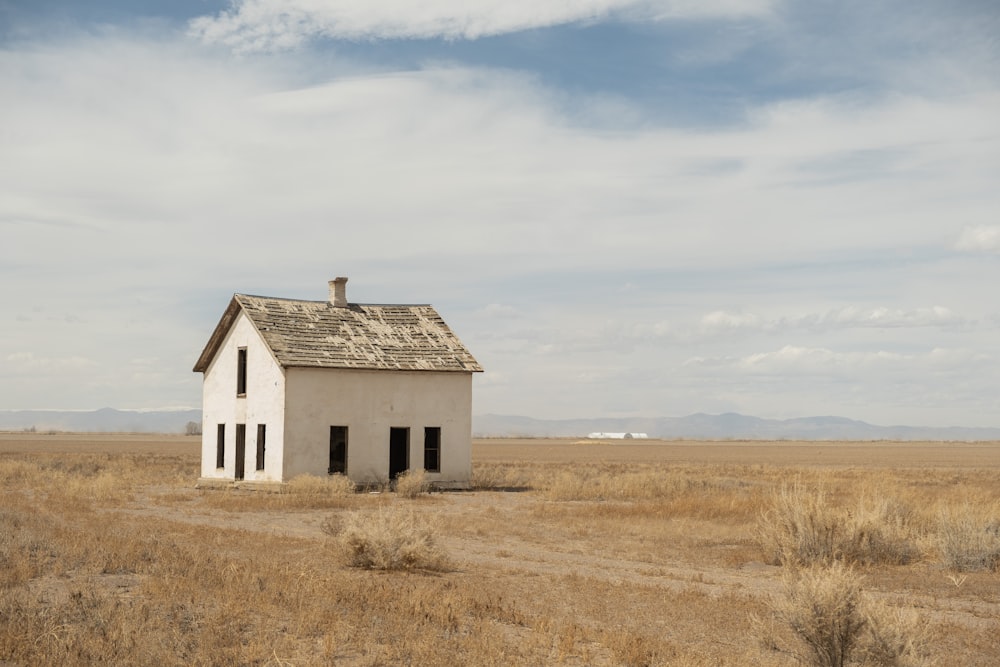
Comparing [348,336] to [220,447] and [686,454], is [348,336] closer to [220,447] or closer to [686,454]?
[220,447]

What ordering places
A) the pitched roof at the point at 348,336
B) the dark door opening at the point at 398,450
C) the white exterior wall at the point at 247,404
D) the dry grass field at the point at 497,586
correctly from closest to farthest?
the dry grass field at the point at 497,586 < the white exterior wall at the point at 247,404 < the pitched roof at the point at 348,336 < the dark door opening at the point at 398,450

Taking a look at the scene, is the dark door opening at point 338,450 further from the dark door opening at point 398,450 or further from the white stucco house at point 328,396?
the dark door opening at point 398,450

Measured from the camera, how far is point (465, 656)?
9.23 metres

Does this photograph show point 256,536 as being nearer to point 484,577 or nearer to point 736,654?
point 484,577

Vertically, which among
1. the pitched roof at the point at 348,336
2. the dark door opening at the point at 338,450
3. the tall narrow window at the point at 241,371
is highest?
the pitched roof at the point at 348,336

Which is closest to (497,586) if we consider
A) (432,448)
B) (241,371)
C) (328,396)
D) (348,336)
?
(328,396)

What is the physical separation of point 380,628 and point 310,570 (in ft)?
11.5

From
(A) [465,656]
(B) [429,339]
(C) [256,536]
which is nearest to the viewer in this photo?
(A) [465,656]

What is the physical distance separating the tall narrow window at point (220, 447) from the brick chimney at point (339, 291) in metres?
5.41

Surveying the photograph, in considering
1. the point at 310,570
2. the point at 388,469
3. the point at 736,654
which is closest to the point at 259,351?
the point at 388,469

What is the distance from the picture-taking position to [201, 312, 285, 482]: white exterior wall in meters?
28.8

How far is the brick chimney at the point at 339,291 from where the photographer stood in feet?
110

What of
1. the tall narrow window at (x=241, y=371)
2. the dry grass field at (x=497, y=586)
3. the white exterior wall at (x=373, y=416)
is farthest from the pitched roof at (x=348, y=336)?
the dry grass field at (x=497, y=586)

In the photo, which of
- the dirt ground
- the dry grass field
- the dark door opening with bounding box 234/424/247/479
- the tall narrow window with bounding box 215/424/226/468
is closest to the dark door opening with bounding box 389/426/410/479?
the dark door opening with bounding box 234/424/247/479
